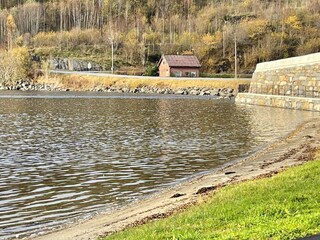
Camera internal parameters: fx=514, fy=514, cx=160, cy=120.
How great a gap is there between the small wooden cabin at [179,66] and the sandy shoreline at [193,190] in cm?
8064

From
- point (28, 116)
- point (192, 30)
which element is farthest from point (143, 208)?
point (192, 30)

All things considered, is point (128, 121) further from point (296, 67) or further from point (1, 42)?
point (1, 42)

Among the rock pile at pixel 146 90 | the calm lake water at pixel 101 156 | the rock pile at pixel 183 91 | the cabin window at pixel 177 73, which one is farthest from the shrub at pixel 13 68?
the calm lake water at pixel 101 156

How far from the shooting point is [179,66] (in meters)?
108

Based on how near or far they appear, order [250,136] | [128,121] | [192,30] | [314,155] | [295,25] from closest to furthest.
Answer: [314,155]
[250,136]
[128,121]
[295,25]
[192,30]

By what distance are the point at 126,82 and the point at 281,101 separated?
51.9 meters

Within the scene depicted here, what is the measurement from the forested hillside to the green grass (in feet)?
345

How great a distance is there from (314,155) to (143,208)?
9262mm

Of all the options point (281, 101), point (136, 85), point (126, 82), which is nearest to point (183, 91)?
point (136, 85)

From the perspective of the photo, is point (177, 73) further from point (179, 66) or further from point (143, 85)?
point (143, 85)

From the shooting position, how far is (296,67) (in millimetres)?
52531

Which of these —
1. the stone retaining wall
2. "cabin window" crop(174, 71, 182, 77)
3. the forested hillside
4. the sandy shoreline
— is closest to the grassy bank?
"cabin window" crop(174, 71, 182, 77)

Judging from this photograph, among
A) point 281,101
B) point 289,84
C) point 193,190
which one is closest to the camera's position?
point 193,190

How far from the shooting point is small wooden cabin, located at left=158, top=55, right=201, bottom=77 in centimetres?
10738
